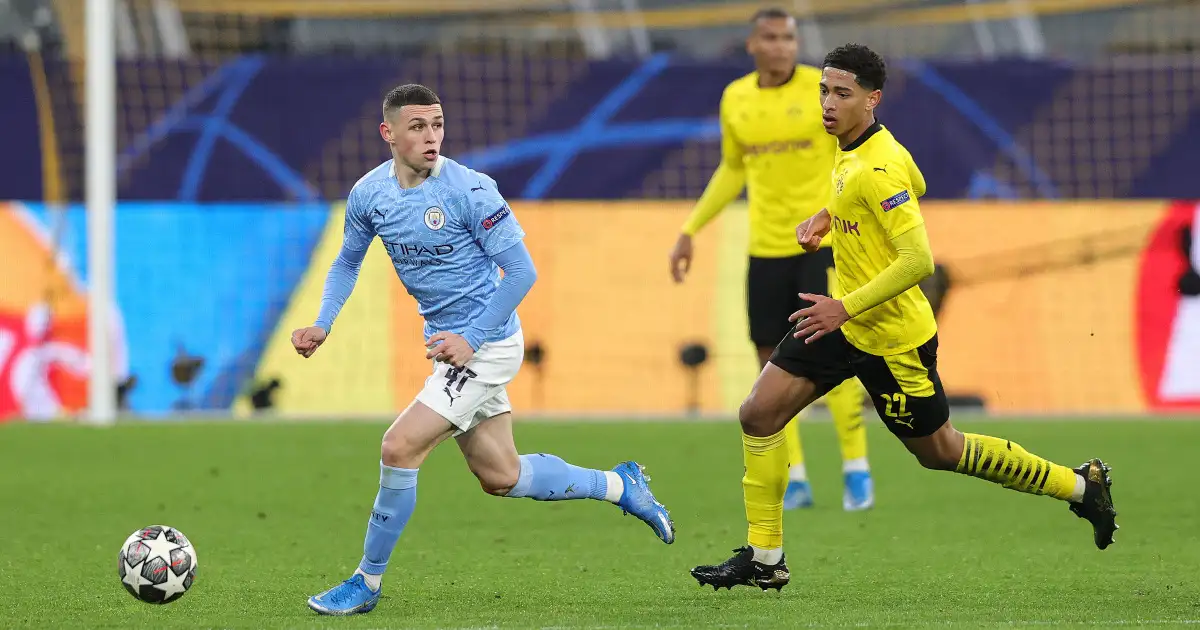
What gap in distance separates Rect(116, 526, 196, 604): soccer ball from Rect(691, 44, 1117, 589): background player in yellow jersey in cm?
178

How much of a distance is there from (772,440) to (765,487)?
18 cm

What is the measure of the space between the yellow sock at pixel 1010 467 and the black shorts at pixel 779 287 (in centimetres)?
Result: 238

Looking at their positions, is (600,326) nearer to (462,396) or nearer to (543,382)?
(543,382)

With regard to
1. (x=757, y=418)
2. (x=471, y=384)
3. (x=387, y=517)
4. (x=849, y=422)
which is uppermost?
(x=471, y=384)

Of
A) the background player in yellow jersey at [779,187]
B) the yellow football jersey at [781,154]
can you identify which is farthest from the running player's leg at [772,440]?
the yellow football jersey at [781,154]

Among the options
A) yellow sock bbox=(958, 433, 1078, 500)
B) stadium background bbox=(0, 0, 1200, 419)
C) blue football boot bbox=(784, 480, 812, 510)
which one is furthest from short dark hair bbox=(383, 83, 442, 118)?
stadium background bbox=(0, 0, 1200, 419)

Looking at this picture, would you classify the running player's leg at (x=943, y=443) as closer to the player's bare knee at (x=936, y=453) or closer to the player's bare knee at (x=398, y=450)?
the player's bare knee at (x=936, y=453)

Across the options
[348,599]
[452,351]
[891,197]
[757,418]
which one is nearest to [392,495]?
[348,599]

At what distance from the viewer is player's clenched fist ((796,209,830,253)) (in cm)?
647

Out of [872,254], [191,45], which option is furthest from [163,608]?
[191,45]

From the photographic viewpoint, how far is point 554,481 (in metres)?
6.75

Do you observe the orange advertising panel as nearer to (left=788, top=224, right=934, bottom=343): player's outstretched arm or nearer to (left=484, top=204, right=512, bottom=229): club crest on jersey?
(left=484, top=204, right=512, bottom=229): club crest on jersey

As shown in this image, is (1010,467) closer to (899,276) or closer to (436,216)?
(899,276)

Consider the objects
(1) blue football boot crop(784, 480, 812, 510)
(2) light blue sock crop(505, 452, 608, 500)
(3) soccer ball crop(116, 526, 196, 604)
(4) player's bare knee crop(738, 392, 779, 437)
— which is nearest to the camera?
(3) soccer ball crop(116, 526, 196, 604)
